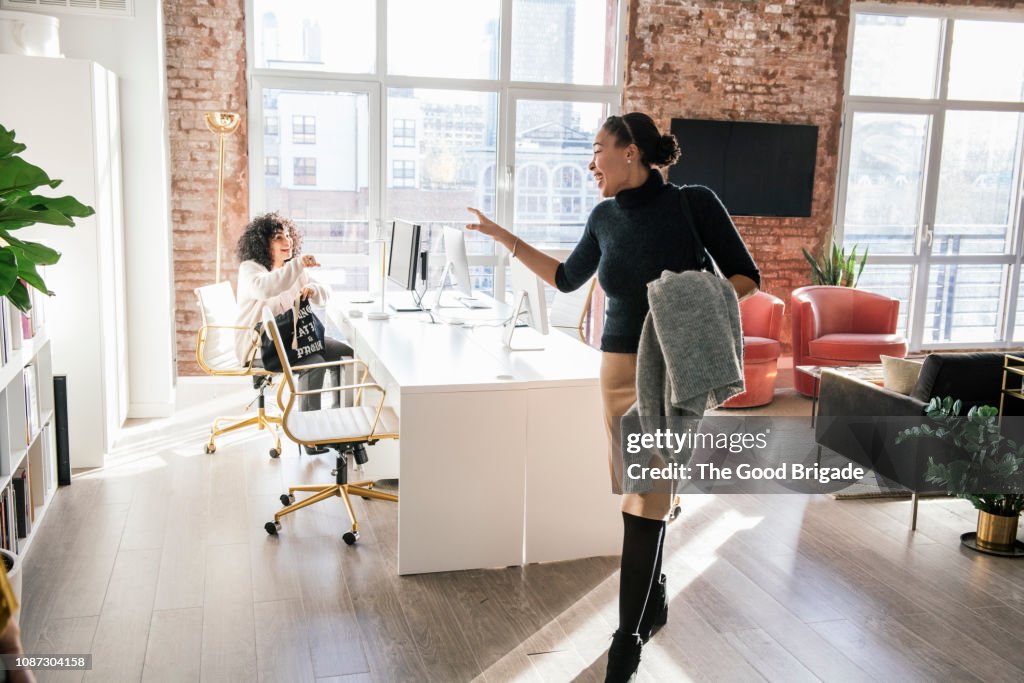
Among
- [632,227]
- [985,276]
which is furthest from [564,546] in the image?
[985,276]

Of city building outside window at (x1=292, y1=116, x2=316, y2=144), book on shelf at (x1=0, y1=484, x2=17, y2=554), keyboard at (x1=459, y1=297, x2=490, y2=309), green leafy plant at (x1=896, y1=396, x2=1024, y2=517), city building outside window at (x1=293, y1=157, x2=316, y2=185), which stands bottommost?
book on shelf at (x1=0, y1=484, x2=17, y2=554)

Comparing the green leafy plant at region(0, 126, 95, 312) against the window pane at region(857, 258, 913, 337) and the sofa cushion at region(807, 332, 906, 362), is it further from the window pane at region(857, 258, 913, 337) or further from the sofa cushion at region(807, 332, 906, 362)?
the window pane at region(857, 258, 913, 337)

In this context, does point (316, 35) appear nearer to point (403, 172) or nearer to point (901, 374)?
point (403, 172)

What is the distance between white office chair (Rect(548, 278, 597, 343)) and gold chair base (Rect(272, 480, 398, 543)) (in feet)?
6.35

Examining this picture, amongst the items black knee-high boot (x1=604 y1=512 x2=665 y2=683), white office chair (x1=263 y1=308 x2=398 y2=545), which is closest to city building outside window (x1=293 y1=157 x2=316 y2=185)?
white office chair (x1=263 y1=308 x2=398 y2=545)

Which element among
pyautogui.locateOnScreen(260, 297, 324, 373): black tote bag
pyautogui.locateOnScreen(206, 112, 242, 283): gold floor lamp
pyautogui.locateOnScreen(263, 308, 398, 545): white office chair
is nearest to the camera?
pyautogui.locateOnScreen(263, 308, 398, 545): white office chair

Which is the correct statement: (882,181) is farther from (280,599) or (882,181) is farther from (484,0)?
(280,599)

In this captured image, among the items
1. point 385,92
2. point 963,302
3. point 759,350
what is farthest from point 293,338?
point 963,302

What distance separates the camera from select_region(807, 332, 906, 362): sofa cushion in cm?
653

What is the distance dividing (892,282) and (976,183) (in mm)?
1145

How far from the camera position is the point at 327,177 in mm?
6875

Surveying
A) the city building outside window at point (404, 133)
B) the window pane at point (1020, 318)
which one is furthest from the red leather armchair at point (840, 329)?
the city building outside window at point (404, 133)

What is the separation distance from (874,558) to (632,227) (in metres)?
2.02

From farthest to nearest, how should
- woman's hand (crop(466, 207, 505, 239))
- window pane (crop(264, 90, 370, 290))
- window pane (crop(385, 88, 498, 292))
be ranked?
1. window pane (crop(385, 88, 498, 292))
2. window pane (crop(264, 90, 370, 290))
3. woman's hand (crop(466, 207, 505, 239))
